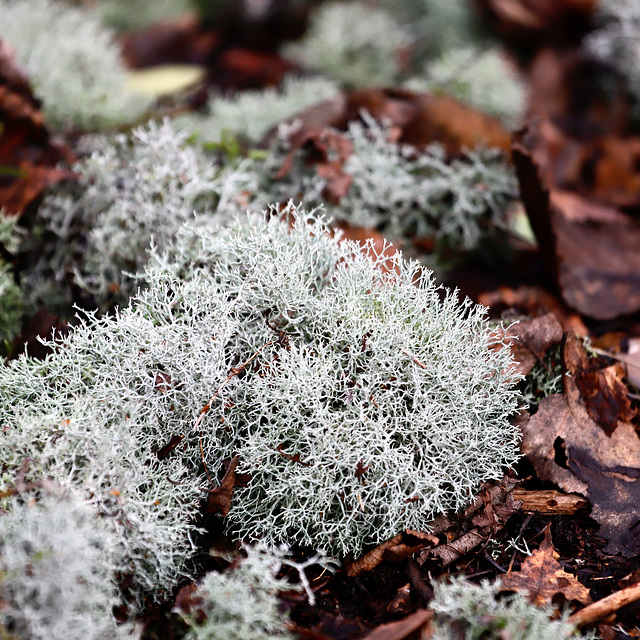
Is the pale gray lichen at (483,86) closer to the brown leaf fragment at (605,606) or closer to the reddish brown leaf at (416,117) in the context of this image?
the reddish brown leaf at (416,117)

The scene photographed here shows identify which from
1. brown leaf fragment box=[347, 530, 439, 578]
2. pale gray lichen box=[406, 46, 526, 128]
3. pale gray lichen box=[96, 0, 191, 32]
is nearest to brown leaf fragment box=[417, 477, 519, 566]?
brown leaf fragment box=[347, 530, 439, 578]

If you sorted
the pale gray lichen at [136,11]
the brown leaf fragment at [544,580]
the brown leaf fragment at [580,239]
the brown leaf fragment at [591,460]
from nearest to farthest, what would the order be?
the brown leaf fragment at [544,580] → the brown leaf fragment at [591,460] → the brown leaf fragment at [580,239] → the pale gray lichen at [136,11]

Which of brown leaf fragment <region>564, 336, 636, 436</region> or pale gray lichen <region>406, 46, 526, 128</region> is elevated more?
pale gray lichen <region>406, 46, 526, 128</region>

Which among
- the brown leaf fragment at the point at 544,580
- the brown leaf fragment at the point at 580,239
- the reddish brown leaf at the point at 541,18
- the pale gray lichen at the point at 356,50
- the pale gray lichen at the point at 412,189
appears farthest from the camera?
the pale gray lichen at the point at 356,50

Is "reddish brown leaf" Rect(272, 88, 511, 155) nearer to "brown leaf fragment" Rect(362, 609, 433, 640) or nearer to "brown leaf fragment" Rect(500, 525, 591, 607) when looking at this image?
"brown leaf fragment" Rect(500, 525, 591, 607)

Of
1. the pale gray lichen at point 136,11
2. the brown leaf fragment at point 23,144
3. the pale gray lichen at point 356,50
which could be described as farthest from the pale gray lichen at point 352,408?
the pale gray lichen at point 136,11

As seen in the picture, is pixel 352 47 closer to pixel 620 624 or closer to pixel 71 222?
pixel 71 222

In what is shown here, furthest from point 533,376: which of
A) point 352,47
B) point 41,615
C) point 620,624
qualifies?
point 352,47
